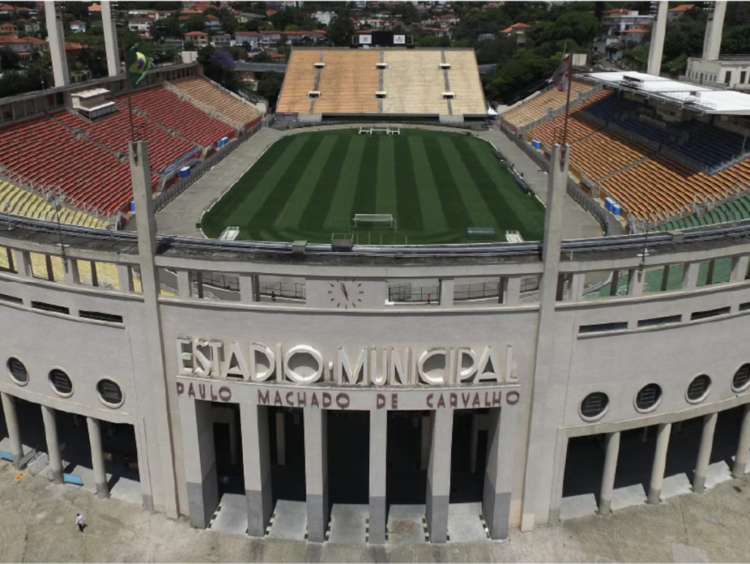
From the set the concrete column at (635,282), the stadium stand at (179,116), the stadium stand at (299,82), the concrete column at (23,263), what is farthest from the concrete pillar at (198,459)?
the stadium stand at (299,82)

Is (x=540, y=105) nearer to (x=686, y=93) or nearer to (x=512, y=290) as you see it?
(x=686, y=93)

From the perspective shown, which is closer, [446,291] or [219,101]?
[446,291]

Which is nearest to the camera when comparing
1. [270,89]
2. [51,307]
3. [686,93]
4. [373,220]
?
[51,307]

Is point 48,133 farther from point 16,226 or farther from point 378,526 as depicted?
point 378,526

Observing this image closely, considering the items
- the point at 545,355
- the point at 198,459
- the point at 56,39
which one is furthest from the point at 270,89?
the point at 545,355

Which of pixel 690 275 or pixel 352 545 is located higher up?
pixel 690 275

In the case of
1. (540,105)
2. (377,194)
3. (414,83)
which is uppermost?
(414,83)

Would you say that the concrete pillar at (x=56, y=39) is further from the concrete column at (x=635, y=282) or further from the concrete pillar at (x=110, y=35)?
the concrete column at (x=635, y=282)
